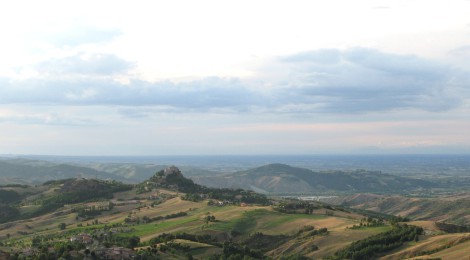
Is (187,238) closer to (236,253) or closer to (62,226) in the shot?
(236,253)

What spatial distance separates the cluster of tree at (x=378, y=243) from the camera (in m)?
122

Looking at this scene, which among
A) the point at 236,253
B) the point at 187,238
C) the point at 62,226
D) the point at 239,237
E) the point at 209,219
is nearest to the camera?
the point at 236,253

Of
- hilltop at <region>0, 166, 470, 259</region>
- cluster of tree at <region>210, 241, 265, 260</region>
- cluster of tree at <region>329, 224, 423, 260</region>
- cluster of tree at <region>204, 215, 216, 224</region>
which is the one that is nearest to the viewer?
hilltop at <region>0, 166, 470, 259</region>

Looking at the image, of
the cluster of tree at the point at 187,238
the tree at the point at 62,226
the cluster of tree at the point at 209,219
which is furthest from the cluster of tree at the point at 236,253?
the tree at the point at 62,226

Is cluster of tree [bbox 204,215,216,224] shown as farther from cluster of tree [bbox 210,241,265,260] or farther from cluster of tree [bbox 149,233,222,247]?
cluster of tree [bbox 210,241,265,260]

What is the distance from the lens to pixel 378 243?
12962 cm

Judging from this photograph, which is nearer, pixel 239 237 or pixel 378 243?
pixel 378 243

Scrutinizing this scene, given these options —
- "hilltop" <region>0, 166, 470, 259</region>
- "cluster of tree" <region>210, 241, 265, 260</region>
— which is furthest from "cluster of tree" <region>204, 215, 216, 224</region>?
"cluster of tree" <region>210, 241, 265, 260</region>

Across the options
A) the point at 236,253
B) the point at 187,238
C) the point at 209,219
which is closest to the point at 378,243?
the point at 236,253

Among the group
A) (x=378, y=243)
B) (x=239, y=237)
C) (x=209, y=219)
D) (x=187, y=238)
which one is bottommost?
(x=239, y=237)

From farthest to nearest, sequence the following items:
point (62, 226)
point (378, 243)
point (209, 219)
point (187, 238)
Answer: point (62, 226)
point (209, 219)
point (187, 238)
point (378, 243)

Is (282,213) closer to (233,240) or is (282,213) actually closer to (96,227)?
(233,240)

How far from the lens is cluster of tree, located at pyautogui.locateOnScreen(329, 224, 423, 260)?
122 m

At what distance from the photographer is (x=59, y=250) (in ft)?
338
